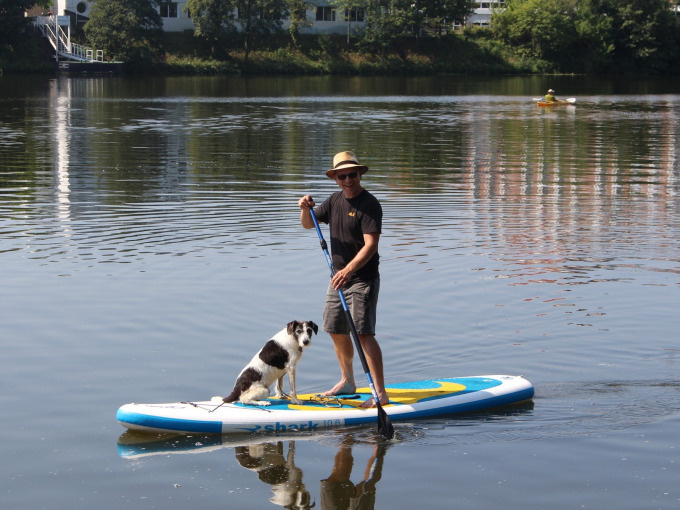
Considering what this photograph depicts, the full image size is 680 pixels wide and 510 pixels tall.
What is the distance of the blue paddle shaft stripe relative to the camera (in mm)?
8227

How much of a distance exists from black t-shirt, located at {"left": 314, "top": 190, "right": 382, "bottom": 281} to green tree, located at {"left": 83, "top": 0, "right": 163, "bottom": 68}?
261 feet

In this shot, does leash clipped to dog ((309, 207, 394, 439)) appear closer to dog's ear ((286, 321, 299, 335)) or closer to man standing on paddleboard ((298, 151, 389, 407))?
man standing on paddleboard ((298, 151, 389, 407))

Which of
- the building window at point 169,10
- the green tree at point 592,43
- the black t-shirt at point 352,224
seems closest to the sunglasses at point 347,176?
the black t-shirt at point 352,224

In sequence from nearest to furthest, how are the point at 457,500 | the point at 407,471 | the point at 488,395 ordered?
the point at 457,500 → the point at 407,471 → the point at 488,395

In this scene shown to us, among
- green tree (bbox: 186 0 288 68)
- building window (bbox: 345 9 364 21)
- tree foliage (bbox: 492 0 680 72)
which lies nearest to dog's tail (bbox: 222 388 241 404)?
green tree (bbox: 186 0 288 68)

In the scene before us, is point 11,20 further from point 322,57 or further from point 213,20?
point 322,57

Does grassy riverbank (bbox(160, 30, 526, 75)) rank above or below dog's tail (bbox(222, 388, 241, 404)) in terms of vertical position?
above

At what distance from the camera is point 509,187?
2209 cm

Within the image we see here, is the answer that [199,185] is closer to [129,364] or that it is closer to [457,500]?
[129,364]

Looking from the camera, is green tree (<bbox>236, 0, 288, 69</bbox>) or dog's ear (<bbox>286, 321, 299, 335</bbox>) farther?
green tree (<bbox>236, 0, 288, 69</bbox>)

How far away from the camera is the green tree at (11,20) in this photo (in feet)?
268

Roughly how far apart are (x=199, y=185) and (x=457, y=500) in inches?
641

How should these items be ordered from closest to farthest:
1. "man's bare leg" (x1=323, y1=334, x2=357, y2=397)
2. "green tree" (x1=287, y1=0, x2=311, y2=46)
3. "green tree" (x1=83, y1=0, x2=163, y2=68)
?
"man's bare leg" (x1=323, y1=334, x2=357, y2=397) < "green tree" (x1=83, y1=0, x2=163, y2=68) < "green tree" (x1=287, y1=0, x2=311, y2=46)

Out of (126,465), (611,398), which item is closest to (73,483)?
(126,465)
